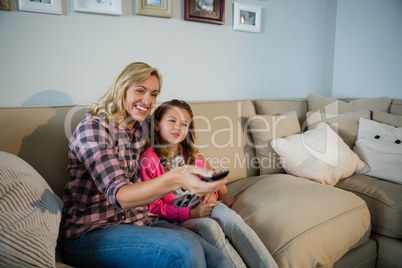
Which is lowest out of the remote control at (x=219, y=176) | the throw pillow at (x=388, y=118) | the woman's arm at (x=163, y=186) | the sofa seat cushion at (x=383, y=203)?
the sofa seat cushion at (x=383, y=203)

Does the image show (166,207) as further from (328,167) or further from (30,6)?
(30,6)

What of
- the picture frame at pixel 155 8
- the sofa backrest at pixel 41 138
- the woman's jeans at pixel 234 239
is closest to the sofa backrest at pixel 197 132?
the sofa backrest at pixel 41 138

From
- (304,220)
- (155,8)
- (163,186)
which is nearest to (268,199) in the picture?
(304,220)

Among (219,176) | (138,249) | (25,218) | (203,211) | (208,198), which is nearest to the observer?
(25,218)

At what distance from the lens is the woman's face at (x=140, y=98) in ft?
3.93

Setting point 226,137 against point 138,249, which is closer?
point 138,249

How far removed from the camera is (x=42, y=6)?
1491 mm

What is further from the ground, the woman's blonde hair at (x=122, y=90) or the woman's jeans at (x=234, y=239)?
the woman's blonde hair at (x=122, y=90)

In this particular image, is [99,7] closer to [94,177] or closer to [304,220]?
[94,177]

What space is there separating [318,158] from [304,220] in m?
0.59

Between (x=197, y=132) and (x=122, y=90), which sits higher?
(x=122, y=90)

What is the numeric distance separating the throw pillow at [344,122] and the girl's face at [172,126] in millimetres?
1063

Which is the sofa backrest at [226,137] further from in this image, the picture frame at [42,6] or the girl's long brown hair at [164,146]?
the picture frame at [42,6]

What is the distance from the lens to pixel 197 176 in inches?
33.0
